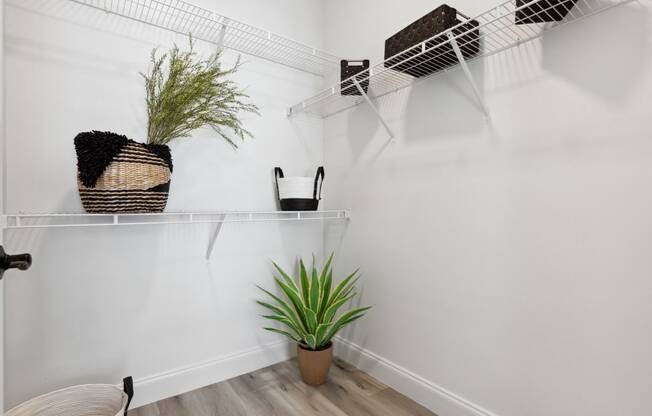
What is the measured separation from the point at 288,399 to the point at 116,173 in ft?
3.62

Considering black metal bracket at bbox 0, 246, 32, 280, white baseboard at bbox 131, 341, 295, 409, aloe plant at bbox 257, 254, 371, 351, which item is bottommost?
white baseboard at bbox 131, 341, 295, 409

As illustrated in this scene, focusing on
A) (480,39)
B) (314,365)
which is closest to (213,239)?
(314,365)

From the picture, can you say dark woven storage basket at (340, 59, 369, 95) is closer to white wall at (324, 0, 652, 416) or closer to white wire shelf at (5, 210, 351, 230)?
white wall at (324, 0, 652, 416)

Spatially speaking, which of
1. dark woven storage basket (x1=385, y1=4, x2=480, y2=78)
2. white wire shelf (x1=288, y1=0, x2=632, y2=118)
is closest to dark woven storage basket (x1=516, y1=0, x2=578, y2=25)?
white wire shelf (x1=288, y1=0, x2=632, y2=118)

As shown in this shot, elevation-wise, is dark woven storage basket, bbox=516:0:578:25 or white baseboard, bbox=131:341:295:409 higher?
dark woven storage basket, bbox=516:0:578:25

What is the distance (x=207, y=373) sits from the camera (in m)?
1.56

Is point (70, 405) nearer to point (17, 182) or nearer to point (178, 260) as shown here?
point (178, 260)

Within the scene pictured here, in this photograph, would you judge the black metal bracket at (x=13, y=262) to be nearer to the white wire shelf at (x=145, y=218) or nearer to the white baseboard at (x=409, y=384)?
the white wire shelf at (x=145, y=218)

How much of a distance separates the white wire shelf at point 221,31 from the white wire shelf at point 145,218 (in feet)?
2.57

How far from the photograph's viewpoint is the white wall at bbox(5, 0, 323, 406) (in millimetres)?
1197

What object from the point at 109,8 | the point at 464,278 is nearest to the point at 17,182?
the point at 109,8

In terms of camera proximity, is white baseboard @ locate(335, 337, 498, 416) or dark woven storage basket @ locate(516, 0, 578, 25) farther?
white baseboard @ locate(335, 337, 498, 416)

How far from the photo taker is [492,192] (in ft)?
3.92

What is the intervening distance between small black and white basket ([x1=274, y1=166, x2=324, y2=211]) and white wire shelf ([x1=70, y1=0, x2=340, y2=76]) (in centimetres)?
62
